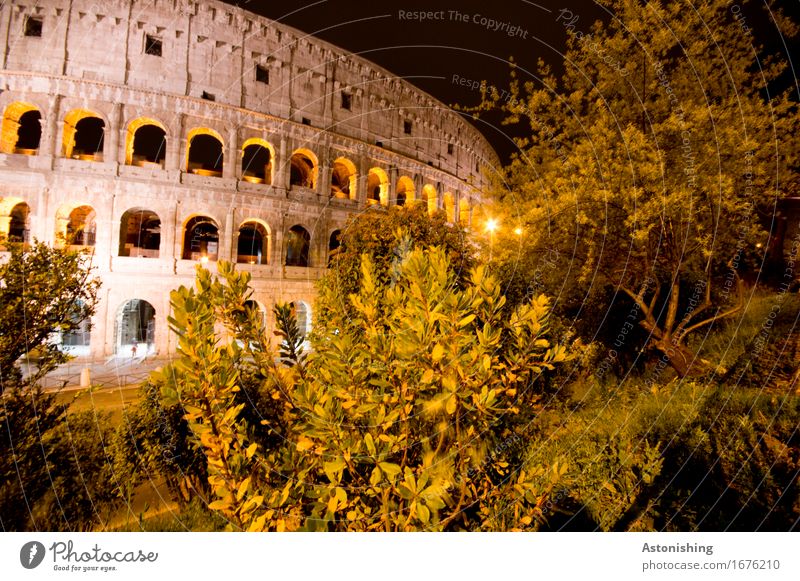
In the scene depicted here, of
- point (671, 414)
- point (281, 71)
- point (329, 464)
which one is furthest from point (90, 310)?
point (281, 71)

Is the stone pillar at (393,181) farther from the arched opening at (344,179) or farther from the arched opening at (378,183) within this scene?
the arched opening at (344,179)

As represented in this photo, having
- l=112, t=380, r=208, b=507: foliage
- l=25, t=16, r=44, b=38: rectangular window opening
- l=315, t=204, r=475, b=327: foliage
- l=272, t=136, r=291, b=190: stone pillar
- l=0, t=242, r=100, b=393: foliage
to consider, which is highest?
l=25, t=16, r=44, b=38: rectangular window opening

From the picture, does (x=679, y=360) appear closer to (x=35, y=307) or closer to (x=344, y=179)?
(x=35, y=307)

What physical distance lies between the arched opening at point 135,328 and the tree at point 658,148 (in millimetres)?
19473

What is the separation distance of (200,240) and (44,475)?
70.8 ft

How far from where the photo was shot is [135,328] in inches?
787

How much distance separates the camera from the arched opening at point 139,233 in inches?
748

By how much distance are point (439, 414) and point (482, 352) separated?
0.77 metres

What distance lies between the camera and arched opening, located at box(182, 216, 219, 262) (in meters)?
22.1

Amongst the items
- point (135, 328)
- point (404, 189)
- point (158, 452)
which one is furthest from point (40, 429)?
point (404, 189)

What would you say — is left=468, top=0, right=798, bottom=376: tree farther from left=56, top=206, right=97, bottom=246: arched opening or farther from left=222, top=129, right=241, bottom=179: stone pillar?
left=56, top=206, right=97, bottom=246: arched opening

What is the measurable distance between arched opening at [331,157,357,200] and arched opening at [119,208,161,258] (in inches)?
439

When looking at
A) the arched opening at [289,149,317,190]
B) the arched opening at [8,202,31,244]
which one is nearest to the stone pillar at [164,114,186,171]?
the arched opening at [289,149,317,190]
